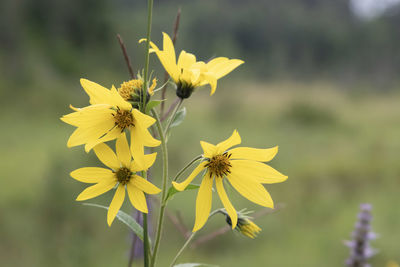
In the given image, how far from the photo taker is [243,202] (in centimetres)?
454

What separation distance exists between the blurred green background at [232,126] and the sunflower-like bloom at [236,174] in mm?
127

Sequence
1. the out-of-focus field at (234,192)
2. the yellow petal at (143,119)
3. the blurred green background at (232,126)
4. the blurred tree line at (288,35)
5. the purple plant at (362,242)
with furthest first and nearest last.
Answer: the blurred tree line at (288,35), the blurred green background at (232,126), the out-of-focus field at (234,192), the purple plant at (362,242), the yellow petal at (143,119)

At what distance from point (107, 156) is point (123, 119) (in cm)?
7

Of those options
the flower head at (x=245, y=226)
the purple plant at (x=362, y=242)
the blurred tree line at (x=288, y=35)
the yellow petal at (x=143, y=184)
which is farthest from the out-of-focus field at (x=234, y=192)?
the blurred tree line at (x=288, y=35)

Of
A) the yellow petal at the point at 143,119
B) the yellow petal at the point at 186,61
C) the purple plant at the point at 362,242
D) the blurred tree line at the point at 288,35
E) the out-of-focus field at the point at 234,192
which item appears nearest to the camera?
the yellow petal at the point at 143,119

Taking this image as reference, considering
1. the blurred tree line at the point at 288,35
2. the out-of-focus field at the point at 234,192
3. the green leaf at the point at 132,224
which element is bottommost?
the green leaf at the point at 132,224

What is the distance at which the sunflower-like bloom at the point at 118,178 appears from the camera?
0.62 m

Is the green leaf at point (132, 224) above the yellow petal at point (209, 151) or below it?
below

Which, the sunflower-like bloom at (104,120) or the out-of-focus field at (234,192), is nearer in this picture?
the sunflower-like bloom at (104,120)

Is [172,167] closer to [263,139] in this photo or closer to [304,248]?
[304,248]

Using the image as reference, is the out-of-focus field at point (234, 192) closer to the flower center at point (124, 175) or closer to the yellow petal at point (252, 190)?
the yellow petal at point (252, 190)

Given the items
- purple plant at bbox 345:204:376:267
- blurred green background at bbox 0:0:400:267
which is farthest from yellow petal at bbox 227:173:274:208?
purple plant at bbox 345:204:376:267

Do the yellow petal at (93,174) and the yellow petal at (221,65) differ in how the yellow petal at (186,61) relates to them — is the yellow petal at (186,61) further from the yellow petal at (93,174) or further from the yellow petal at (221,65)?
the yellow petal at (93,174)

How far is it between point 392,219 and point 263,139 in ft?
14.4
